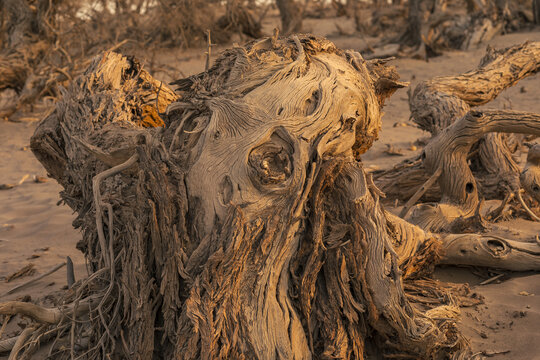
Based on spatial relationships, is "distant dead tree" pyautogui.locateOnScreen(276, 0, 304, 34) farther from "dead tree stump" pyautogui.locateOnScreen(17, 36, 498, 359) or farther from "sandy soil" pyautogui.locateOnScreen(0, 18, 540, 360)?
"dead tree stump" pyautogui.locateOnScreen(17, 36, 498, 359)

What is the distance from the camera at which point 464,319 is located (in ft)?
10.3

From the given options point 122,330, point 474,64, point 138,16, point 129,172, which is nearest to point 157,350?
point 122,330

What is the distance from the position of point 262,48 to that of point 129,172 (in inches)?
42.0

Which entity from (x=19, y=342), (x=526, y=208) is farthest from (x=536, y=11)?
(x=19, y=342)

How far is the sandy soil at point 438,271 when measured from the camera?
3.02 m

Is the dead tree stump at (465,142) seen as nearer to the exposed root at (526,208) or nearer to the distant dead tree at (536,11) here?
the exposed root at (526,208)

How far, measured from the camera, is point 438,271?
374cm

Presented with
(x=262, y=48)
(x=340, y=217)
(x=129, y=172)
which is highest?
(x=262, y=48)

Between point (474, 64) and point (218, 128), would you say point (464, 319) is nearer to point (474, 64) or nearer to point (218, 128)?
point (218, 128)

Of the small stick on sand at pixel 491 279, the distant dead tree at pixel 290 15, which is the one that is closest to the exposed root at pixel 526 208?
the small stick on sand at pixel 491 279

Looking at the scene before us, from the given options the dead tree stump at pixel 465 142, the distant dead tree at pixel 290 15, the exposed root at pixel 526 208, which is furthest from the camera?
the distant dead tree at pixel 290 15

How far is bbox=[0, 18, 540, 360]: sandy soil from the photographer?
302 cm

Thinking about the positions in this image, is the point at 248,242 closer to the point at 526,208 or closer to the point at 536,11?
the point at 526,208

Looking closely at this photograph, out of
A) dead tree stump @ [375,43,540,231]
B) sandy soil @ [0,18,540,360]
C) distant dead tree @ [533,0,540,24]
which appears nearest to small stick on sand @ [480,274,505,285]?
sandy soil @ [0,18,540,360]
